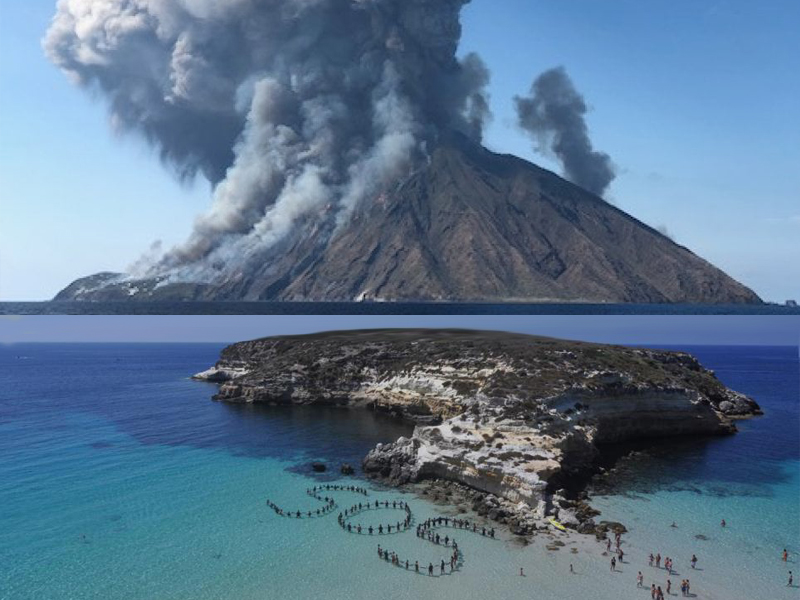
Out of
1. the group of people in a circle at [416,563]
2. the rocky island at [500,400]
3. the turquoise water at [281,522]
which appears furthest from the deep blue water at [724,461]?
the group of people in a circle at [416,563]

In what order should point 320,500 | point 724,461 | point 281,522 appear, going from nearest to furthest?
point 281,522 < point 320,500 < point 724,461

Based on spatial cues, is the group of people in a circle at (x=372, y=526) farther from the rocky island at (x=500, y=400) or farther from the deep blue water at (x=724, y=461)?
the deep blue water at (x=724, y=461)

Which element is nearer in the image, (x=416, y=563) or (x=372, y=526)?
(x=416, y=563)

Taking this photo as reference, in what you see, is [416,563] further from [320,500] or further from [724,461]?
[724,461]

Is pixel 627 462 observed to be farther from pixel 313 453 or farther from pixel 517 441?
pixel 313 453

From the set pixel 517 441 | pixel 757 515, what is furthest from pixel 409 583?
pixel 757 515

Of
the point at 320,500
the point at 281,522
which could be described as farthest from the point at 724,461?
the point at 281,522
